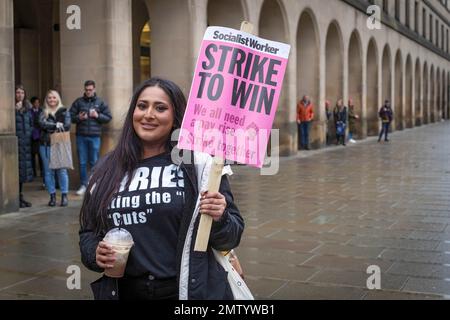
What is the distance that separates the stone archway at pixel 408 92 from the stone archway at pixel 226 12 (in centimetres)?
2438

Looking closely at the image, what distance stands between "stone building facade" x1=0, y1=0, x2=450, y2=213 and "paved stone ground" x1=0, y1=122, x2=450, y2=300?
2.25 metres

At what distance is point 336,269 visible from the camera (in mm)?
5930

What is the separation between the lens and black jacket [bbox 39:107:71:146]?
31.5ft

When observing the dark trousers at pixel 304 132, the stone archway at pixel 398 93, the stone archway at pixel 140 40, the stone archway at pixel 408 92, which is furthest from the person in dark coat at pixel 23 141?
the stone archway at pixel 408 92

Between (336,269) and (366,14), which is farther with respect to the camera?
(366,14)

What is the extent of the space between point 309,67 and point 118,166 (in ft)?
65.4

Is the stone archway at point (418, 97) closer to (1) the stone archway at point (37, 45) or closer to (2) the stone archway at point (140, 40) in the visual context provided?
(2) the stone archway at point (140, 40)

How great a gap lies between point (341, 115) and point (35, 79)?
38.2 feet

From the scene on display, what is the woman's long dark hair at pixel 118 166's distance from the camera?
275cm

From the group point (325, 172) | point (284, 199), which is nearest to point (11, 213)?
point (284, 199)

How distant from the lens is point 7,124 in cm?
912

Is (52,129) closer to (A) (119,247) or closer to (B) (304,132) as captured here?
(A) (119,247)
